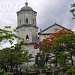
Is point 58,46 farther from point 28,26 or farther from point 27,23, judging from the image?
point 27,23

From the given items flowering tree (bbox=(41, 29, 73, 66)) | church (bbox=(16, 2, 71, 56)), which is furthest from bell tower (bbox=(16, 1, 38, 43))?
flowering tree (bbox=(41, 29, 73, 66))

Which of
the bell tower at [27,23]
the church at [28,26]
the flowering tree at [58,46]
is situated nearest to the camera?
the flowering tree at [58,46]

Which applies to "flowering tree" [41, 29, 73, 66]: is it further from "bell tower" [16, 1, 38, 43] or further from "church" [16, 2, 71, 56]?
"bell tower" [16, 1, 38, 43]

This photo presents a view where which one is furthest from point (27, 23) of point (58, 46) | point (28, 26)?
point (58, 46)

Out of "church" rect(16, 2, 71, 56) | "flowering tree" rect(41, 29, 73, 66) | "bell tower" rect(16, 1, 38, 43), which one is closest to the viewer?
"flowering tree" rect(41, 29, 73, 66)

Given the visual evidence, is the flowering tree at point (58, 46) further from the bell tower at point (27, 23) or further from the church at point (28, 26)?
the bell tower at point (27, 23)

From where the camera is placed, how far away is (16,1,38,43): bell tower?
61.3m

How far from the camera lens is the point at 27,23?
203ft

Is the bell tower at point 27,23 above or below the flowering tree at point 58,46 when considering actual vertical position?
above

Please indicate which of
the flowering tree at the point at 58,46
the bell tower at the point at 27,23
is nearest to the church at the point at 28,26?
the bell tower at the point at 27,23

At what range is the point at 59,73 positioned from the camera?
26375 millimetres

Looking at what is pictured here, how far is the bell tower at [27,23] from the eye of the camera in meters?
61.3

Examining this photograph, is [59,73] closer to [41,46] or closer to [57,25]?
[41,46]

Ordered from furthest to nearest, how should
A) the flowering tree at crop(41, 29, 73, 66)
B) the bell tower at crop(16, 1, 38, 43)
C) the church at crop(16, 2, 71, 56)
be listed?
the bell tower at crop(16, 1, 38, 43)
the church at crop(16, 2, 71, 56)
the flowering tree at crop(41, 29, 73, 66)
